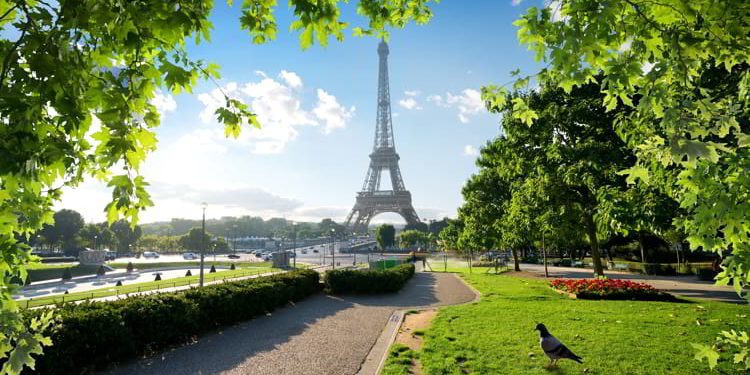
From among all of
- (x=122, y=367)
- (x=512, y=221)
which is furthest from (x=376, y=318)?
(x=512, y=221)

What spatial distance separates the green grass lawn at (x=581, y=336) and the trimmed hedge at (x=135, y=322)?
647 cm

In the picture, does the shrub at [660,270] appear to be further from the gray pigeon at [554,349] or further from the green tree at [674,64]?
the green tree at [674,64]

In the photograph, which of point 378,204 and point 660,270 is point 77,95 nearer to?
point 660,270

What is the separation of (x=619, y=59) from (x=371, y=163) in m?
84.3

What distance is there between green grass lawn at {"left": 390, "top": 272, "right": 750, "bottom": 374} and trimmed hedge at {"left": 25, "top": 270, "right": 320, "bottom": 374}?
647cm

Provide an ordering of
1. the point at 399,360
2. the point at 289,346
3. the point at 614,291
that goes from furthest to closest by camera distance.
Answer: the point at 614,291, the point at 289,346, the point at 399,360

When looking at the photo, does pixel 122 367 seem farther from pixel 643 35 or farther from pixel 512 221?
pixel 512 221

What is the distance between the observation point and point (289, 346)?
1061cm

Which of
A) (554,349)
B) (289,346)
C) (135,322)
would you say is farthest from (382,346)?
(135,322)

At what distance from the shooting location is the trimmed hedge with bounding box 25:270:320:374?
8156mm

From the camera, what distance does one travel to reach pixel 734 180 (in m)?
3.64

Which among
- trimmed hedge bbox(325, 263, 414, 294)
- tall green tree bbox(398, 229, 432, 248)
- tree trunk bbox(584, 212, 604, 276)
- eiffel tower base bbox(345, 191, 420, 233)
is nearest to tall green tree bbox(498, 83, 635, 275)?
tree trunk bbox(584, 212, 604, 276)

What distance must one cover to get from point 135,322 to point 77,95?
31.7 ft

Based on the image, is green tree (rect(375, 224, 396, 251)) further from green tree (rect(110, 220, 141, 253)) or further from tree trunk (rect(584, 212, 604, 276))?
tree trunk (rect(584, 212, 604, 276))
